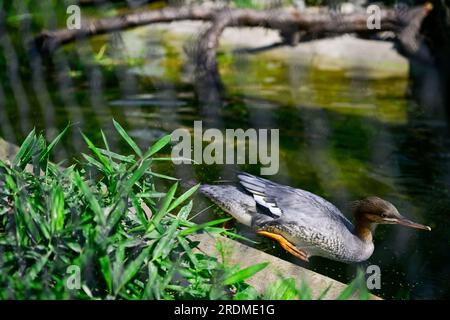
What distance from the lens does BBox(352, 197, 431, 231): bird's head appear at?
3521mm

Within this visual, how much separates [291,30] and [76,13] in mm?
1701

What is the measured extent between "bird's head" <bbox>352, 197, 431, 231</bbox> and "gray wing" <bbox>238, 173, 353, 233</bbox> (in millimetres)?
90

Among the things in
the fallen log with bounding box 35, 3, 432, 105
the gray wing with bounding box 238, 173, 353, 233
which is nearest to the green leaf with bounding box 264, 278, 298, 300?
the gray wing with bounding box 238, 173, 353, 233

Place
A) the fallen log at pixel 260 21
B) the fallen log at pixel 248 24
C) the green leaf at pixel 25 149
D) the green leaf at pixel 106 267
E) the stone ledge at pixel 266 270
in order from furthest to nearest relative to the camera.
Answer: the fallen log at pixel 260 21 < the fallen log at pixel 248 24 < the green leaf at pixel 25 149 < the stone ledge at pixel 266 270 < the green leaf at pixel 106 267

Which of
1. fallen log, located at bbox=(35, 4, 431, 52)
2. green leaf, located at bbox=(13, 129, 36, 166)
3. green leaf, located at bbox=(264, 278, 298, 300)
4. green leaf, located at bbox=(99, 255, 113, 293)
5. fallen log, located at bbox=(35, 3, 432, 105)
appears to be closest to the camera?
green leaf, located at bbox=(99, 255, 113, 293)

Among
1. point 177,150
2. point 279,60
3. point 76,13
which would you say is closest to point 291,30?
point 279,60

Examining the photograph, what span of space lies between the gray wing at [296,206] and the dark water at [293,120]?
20 centimetres

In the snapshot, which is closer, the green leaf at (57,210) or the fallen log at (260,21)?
the green leaf at (57,210)

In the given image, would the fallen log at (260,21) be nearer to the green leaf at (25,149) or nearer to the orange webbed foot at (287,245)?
the orange webbed foot at (287,245)

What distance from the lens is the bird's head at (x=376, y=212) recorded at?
139 inches

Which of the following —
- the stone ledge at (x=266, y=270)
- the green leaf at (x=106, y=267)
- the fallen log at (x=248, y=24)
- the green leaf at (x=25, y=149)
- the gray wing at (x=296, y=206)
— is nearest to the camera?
the green leaf at (x=106, y=267)

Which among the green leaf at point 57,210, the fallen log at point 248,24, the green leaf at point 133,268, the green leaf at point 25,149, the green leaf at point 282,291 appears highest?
the fallen log at point 248,24

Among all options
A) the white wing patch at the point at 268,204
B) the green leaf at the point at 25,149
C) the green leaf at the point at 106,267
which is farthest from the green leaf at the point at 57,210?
the white wing patch at the point at 268,204

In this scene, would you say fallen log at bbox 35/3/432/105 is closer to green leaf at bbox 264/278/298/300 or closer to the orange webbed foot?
the orange webbed foot
